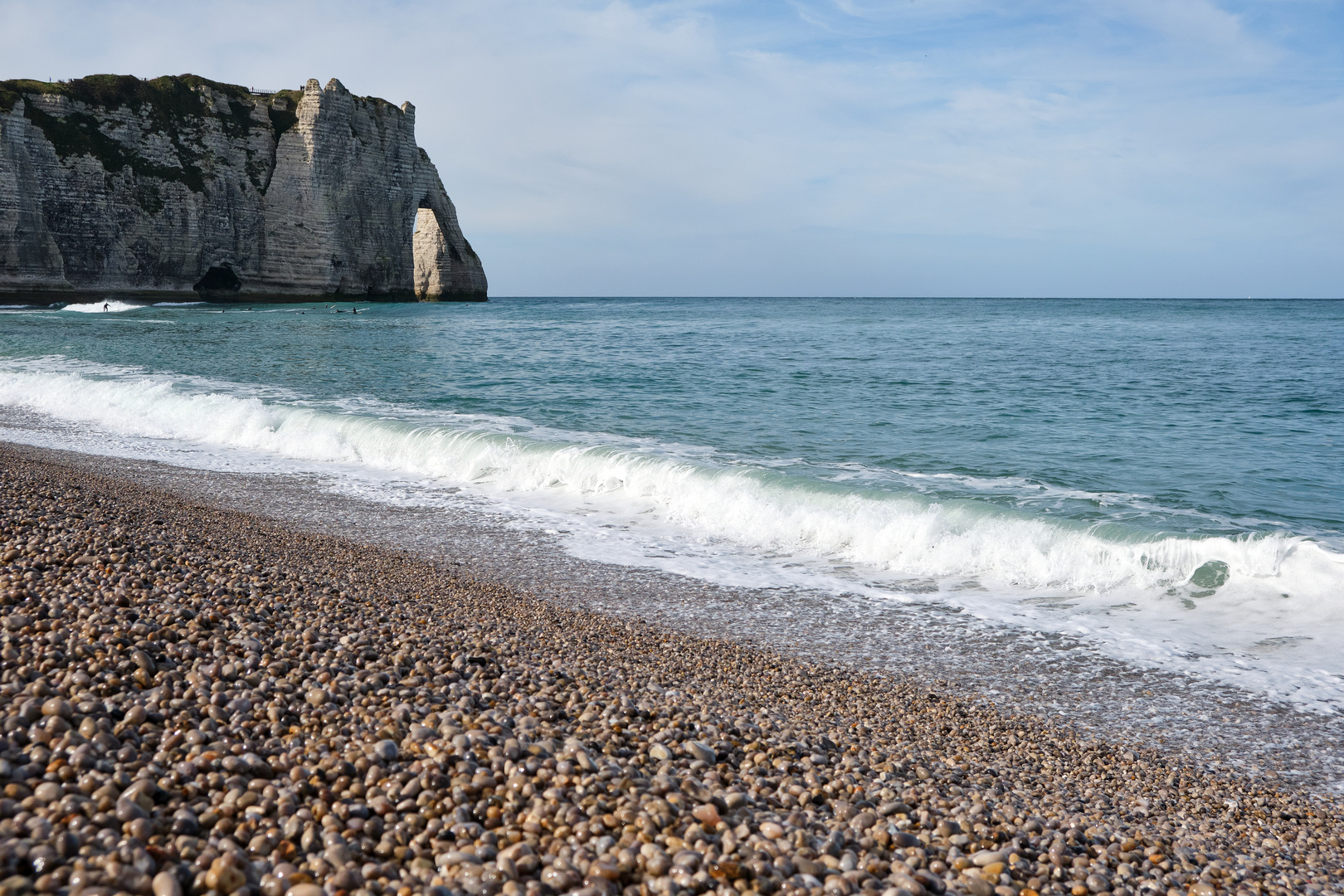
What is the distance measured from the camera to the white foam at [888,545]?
673 centimetres

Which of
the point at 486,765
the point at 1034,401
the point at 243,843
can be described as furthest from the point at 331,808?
the point at 1034,401

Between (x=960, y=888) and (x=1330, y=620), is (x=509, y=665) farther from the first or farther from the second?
(x=1330, y=620)

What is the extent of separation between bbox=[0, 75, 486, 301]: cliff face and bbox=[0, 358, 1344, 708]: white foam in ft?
194

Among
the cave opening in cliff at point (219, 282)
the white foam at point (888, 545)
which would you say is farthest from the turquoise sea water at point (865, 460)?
the cave opening in cliff at point (219, 282)

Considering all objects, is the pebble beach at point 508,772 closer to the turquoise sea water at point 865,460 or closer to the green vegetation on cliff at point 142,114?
the turquoise sea water at point 865,460

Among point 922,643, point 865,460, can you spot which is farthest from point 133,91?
point 922,643

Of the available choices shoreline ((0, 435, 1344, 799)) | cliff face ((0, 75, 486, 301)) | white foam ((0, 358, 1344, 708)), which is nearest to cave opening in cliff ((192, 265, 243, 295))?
cliff face ((0, 75, 486, 301))

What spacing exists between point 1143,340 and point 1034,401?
28829 mm

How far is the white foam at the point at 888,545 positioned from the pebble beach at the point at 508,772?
2264mm

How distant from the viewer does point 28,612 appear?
412 cm

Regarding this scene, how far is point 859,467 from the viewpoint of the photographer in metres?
12.1

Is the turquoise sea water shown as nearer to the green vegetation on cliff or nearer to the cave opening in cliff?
the green vegetation on cliff

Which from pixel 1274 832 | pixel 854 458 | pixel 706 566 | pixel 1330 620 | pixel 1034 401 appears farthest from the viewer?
pixel 1034 401

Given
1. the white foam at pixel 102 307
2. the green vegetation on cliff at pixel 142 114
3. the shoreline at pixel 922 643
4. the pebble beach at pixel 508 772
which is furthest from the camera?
the green vegetation on cliff at pixel 142 114
